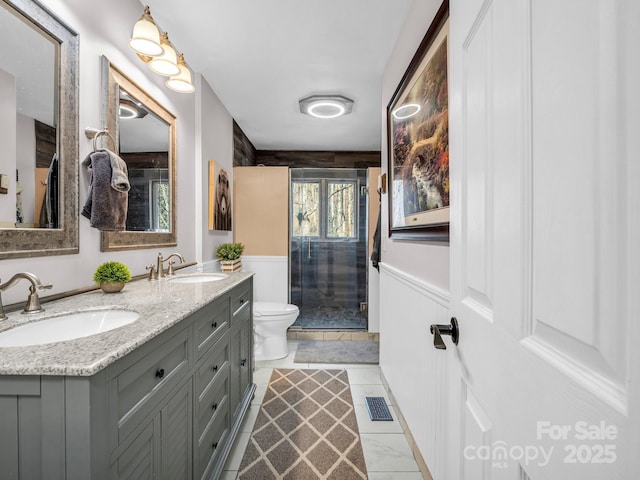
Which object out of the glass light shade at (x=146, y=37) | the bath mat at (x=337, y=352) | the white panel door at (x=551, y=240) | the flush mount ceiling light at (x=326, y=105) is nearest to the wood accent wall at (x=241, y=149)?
the flush mount ceiling light at (x=326, y=105)

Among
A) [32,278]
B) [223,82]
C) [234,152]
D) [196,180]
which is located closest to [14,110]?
[32,278]

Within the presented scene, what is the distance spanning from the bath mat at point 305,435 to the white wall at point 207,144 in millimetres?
1245

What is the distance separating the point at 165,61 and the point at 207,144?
962 millimetres

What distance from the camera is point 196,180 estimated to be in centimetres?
234

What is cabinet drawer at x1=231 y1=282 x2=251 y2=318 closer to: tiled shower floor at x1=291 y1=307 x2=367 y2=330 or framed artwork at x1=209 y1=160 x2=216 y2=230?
framed artwork at x1=209 y1=160 x2=216 y2=230

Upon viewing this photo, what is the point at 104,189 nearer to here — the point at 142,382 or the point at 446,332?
the point at 142,382

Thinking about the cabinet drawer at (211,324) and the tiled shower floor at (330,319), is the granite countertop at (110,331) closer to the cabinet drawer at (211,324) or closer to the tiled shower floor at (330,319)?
the cabinet drawer at (211,324)

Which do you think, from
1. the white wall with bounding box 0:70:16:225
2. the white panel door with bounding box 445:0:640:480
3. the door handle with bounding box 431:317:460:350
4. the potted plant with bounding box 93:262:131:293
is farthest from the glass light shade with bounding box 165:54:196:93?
the door handle with bounding box 431:317:460:350

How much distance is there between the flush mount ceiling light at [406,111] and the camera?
1.53 m

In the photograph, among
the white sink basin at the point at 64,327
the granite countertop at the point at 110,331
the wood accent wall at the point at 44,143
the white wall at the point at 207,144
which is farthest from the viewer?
the white wall at the point at 207,144

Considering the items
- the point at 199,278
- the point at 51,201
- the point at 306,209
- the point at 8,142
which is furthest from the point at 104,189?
the point at 306,209

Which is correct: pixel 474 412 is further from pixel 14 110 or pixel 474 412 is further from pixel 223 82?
pixel 223 82

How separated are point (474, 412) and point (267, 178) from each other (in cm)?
311

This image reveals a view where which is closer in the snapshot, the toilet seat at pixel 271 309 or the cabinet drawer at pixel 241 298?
the cabinet drawer at pixel 241 298
